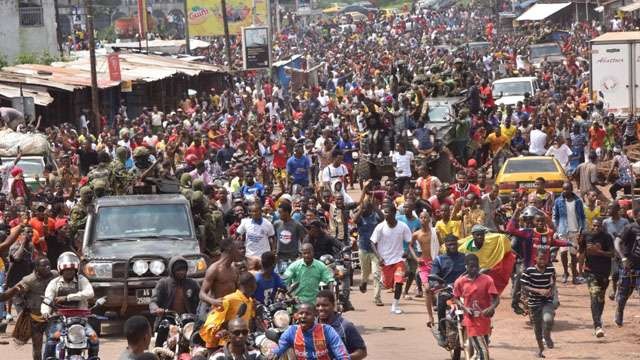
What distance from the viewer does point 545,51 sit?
215 feet

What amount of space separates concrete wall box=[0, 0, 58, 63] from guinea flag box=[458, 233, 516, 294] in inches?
1736

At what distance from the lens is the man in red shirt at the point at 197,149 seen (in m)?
30.6

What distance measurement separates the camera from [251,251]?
1972 centimetres

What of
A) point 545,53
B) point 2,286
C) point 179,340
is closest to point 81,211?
point 2,286

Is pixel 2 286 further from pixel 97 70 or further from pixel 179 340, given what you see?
pixel 97 70

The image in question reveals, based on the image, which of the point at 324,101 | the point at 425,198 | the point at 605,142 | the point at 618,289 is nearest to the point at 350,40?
the point at 324,101

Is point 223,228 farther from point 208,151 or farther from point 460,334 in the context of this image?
point 208,151

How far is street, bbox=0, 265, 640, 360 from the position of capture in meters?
17.9

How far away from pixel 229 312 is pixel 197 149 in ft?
58.9

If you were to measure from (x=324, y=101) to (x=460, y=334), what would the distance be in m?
34.8

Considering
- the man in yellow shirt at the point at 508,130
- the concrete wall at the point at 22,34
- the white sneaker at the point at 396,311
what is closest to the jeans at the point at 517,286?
the white sneaker at the point at 396,311

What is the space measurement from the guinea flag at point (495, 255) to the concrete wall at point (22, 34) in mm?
44098

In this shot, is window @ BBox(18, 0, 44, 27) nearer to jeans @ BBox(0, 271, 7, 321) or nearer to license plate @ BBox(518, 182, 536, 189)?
license plate @ BBox(518, 182, 536, 189)

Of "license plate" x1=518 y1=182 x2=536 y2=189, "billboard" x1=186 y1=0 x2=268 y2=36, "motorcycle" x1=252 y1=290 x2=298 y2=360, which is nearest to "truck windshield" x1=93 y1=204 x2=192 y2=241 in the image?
"motorcycle" x1=252 y1=290 x2=298 y2=360
